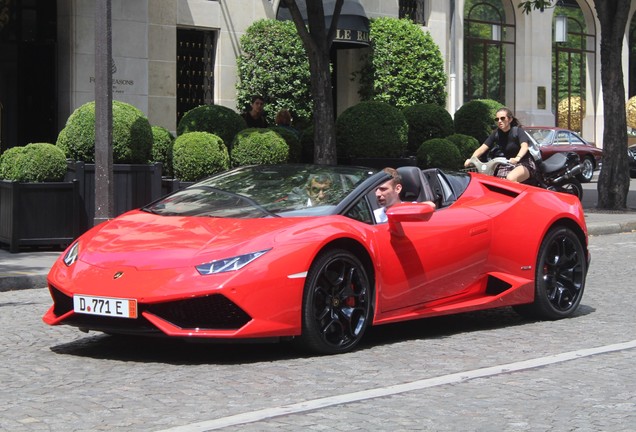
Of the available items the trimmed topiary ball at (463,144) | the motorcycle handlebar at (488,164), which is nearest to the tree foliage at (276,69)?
the trimmed topiary ball at (463,144)

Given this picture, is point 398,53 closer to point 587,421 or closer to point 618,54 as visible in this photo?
point 618,54

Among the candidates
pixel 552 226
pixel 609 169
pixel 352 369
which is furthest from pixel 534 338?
pixel 609 169

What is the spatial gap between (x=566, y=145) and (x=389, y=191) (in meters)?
28.3

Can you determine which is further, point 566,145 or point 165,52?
point 566,145

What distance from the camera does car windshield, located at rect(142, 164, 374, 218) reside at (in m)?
7.99

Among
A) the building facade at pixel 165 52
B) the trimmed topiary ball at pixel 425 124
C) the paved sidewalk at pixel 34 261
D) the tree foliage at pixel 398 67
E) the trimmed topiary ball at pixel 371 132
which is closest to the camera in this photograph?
the paved sidewalk at pixel 34 261

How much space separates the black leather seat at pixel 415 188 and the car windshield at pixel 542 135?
1051 inches

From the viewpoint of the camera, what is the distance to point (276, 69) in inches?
1059

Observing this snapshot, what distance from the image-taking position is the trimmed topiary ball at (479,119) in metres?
22.7

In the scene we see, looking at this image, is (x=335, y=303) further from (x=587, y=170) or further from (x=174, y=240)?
(x=587, y=170)

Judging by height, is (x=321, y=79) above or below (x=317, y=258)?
above

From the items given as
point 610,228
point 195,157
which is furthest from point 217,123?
point 610,228

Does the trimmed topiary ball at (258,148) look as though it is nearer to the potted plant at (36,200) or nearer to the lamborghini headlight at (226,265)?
the potted plant at (36,200)

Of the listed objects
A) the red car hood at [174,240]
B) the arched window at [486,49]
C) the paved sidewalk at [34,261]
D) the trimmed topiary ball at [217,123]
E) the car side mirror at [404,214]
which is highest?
the arched window at [486,49]
